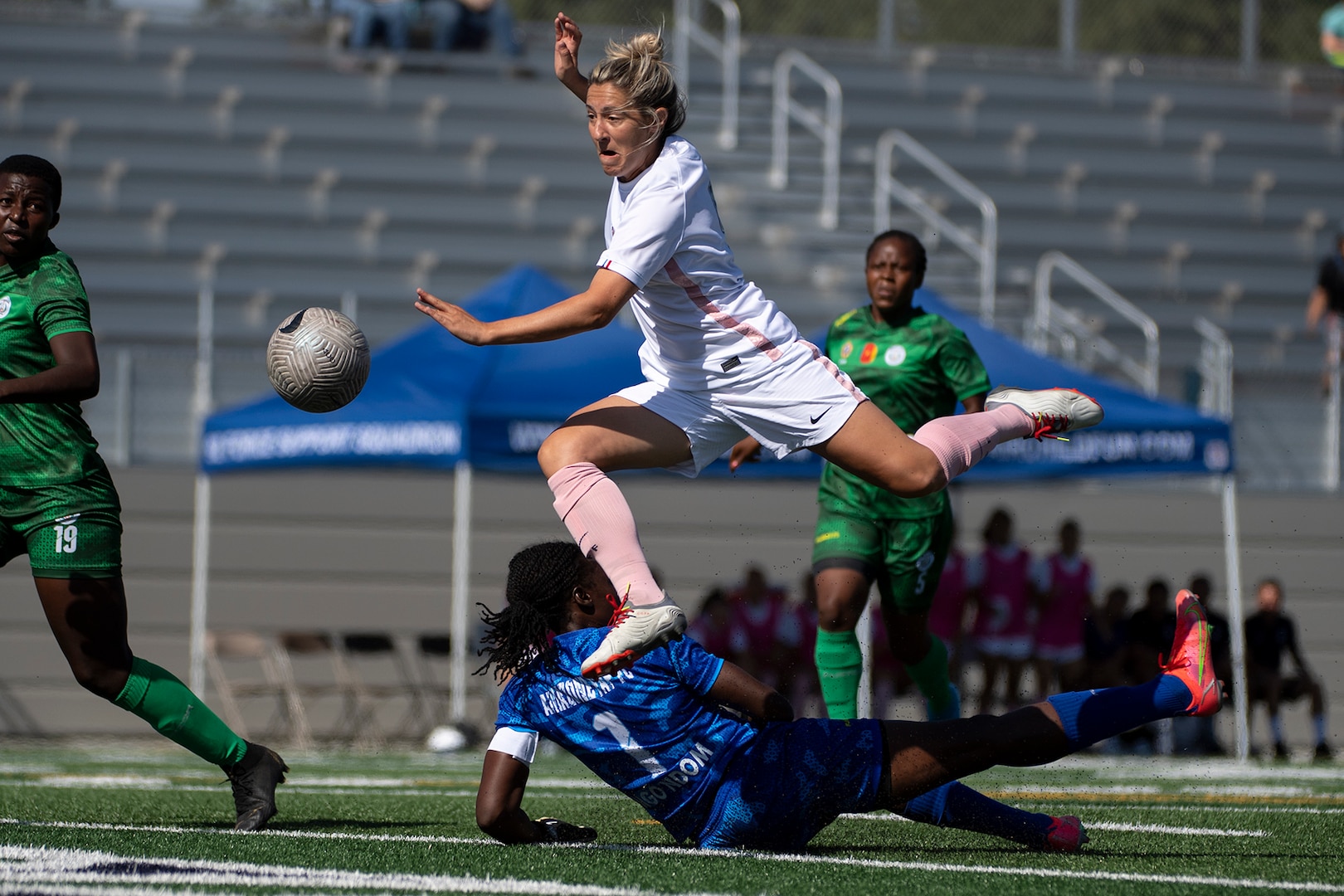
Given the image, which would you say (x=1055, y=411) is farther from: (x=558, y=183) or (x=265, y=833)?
(x=558, y=183)

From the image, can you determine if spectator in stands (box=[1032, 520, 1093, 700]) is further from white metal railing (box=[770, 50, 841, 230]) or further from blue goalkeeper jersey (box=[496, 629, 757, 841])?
blue goalkeeper jersey (box=[496, 629, 757, 841])

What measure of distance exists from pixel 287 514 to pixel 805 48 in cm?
828

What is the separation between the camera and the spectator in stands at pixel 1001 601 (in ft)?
40.8

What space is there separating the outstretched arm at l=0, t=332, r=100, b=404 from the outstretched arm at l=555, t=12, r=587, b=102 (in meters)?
1.55

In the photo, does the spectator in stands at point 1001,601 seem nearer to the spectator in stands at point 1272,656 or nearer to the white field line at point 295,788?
the spectator in stands at point 1272,656

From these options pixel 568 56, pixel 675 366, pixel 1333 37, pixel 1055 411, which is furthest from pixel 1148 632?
pixel 1333 37

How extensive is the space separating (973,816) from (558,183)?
1244 cm

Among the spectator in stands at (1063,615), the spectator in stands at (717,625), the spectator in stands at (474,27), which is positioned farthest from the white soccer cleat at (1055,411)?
the spectator in stands at (474,27)

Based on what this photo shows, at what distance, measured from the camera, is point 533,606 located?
4.16m

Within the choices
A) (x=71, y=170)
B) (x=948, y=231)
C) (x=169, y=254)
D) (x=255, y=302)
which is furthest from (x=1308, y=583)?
(x=71, y=170)

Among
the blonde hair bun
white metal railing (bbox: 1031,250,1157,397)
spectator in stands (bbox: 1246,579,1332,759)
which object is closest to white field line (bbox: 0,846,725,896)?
the blonde hair bun

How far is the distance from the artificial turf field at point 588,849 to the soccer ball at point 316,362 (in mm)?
1211

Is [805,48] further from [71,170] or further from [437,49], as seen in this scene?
[71,170]

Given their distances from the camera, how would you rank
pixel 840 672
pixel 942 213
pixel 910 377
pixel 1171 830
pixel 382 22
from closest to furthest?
pixel 1171 830 < pixel 840 672 < pixel 910 377 < pixel 942 213 < pixel 382 22
